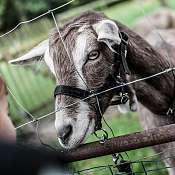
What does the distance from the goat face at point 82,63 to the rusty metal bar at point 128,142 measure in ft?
0.73

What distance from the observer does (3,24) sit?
28547 millimetres

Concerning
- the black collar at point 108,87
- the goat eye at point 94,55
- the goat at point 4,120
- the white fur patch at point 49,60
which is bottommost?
the goat at point 4,120

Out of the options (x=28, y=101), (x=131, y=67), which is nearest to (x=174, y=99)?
(x=131, y=67)

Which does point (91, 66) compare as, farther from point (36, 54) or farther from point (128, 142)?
point (128, 142)

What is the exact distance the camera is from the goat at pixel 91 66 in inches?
110

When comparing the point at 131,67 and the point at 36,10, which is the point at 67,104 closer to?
the point at 131,67

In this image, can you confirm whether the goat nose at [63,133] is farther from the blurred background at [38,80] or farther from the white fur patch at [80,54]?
the blurred background at [38,80]

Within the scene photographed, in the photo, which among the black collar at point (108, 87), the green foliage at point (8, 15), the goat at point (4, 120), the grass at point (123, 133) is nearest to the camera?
the goat at point (4, 120)

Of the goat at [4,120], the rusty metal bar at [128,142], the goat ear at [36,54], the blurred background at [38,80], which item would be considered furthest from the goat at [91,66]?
the blurred background at [38,80]

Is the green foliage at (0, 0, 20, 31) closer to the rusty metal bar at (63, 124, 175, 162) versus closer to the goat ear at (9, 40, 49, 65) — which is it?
the goat ear at (9, 40, 49, 65)

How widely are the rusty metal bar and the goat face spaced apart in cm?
22

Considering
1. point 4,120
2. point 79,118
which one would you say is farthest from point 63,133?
point 4,120

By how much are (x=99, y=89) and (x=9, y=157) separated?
2311 millimetres

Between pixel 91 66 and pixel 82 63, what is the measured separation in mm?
62
